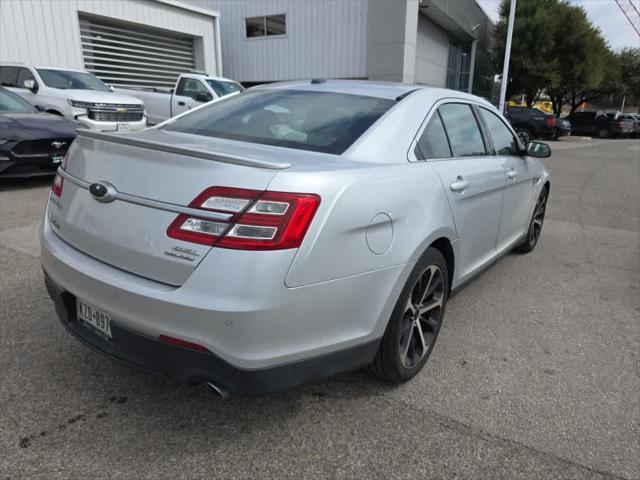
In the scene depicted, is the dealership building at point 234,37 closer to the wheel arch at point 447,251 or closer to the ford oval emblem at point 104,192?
the ford oval emblem at point 104,192

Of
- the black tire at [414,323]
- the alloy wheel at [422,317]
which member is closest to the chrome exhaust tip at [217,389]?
the black tire at [414,323]

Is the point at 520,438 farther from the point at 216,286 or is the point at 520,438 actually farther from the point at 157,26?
the point at 157,26

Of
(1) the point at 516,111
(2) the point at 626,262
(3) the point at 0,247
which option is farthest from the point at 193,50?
(2) the point at 626,262

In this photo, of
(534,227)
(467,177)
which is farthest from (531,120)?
(467,177)

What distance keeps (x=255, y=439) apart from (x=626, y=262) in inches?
176

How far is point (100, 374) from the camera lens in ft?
8.47

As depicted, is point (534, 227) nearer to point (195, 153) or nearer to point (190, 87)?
point (195, 153)

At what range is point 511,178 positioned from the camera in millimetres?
3684

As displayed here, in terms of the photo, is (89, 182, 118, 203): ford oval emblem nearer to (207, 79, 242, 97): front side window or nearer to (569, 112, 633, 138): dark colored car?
(207, 79, 242, 97): front side window

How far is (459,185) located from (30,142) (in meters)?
6.38

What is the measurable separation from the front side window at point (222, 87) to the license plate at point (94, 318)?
11.0 m

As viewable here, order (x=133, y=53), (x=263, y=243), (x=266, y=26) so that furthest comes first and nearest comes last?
(x=266, y=26)
(x=133, y=53)
(x=263, y=243)

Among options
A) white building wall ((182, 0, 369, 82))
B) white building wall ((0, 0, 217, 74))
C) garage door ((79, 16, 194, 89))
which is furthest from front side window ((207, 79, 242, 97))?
white building wall ((182, 0, 369, 82))

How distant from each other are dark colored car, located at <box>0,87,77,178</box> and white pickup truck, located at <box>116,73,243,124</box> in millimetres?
5087
